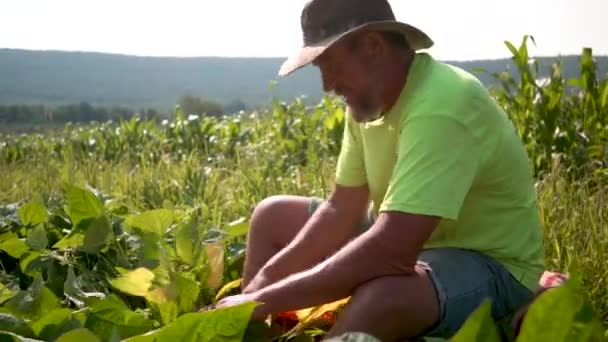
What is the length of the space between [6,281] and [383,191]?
1008mm

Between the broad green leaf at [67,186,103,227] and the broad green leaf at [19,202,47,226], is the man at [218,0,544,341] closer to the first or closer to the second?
the broad green leaf at [67,186,103,227]

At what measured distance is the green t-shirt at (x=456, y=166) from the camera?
1658 millimetres

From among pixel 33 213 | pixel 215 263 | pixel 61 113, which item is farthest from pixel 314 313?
pixel 61 113

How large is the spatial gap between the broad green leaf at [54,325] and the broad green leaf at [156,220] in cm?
67

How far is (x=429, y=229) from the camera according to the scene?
1.66m

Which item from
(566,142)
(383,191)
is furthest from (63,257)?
(566,142)

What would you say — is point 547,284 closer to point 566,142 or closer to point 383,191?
point 383,191

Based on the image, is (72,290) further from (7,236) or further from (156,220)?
(7,236)

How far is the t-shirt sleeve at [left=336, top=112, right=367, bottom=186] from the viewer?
2.12m

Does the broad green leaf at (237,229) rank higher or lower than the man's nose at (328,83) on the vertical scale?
lower

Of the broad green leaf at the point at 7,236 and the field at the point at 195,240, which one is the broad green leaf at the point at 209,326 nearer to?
the field at the point at 195,240

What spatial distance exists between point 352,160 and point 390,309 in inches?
21.4

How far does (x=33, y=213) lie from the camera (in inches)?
100

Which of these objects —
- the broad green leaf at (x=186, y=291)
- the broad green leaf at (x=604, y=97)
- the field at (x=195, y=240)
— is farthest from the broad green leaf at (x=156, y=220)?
the broad green leaf at (x=604, y=97)
